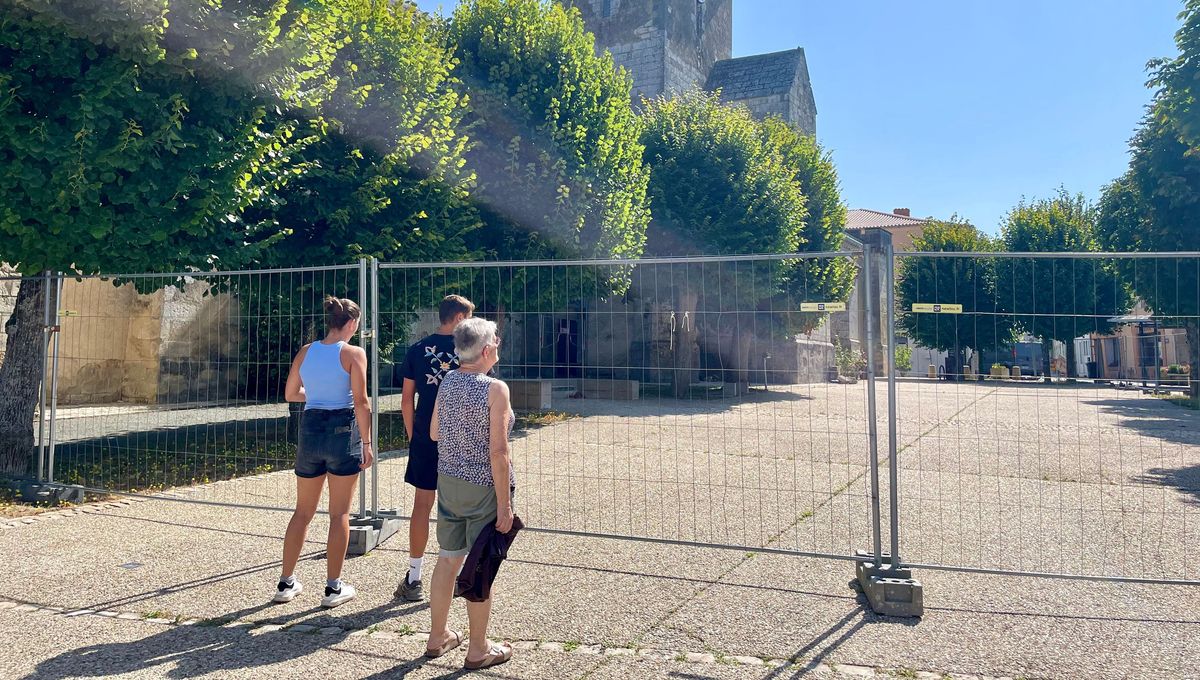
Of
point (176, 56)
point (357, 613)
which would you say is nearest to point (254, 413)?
point (176, 56)

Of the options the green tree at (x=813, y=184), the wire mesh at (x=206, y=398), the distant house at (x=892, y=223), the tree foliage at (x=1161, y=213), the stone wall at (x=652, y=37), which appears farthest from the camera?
the distant house at (x=892, y=223)

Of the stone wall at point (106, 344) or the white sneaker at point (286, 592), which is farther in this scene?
the stone wall at point (106, 344)

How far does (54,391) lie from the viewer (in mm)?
6969

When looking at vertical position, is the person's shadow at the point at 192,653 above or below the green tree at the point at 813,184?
below

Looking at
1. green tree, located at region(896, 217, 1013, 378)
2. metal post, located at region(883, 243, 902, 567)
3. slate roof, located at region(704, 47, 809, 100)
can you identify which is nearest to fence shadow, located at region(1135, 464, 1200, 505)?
green tree, located at region(896, 217, 1013, 378)

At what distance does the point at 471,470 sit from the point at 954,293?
634 cm

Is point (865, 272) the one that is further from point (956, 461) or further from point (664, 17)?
point (664, 17)

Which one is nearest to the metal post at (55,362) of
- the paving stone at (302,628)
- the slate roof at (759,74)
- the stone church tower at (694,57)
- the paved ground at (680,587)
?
the paved ground at (680,587)

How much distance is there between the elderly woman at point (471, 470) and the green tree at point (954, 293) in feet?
9.35

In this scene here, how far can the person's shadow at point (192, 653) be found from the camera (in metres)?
3.49

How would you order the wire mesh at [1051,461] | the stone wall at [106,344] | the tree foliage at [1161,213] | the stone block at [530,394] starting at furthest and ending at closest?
the tree foliage at [1161,213] → the stone wall at [106,344] → the stone block at [530,394] → the wire mesh at [1051,461]

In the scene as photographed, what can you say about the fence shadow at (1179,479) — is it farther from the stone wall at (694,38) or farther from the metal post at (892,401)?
the stone wall at (694,38)

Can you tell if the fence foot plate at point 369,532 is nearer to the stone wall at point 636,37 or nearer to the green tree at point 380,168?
the green tree at point 380,168

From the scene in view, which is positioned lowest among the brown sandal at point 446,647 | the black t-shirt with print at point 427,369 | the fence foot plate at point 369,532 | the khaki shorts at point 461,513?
the brown sandal at point 446,647
